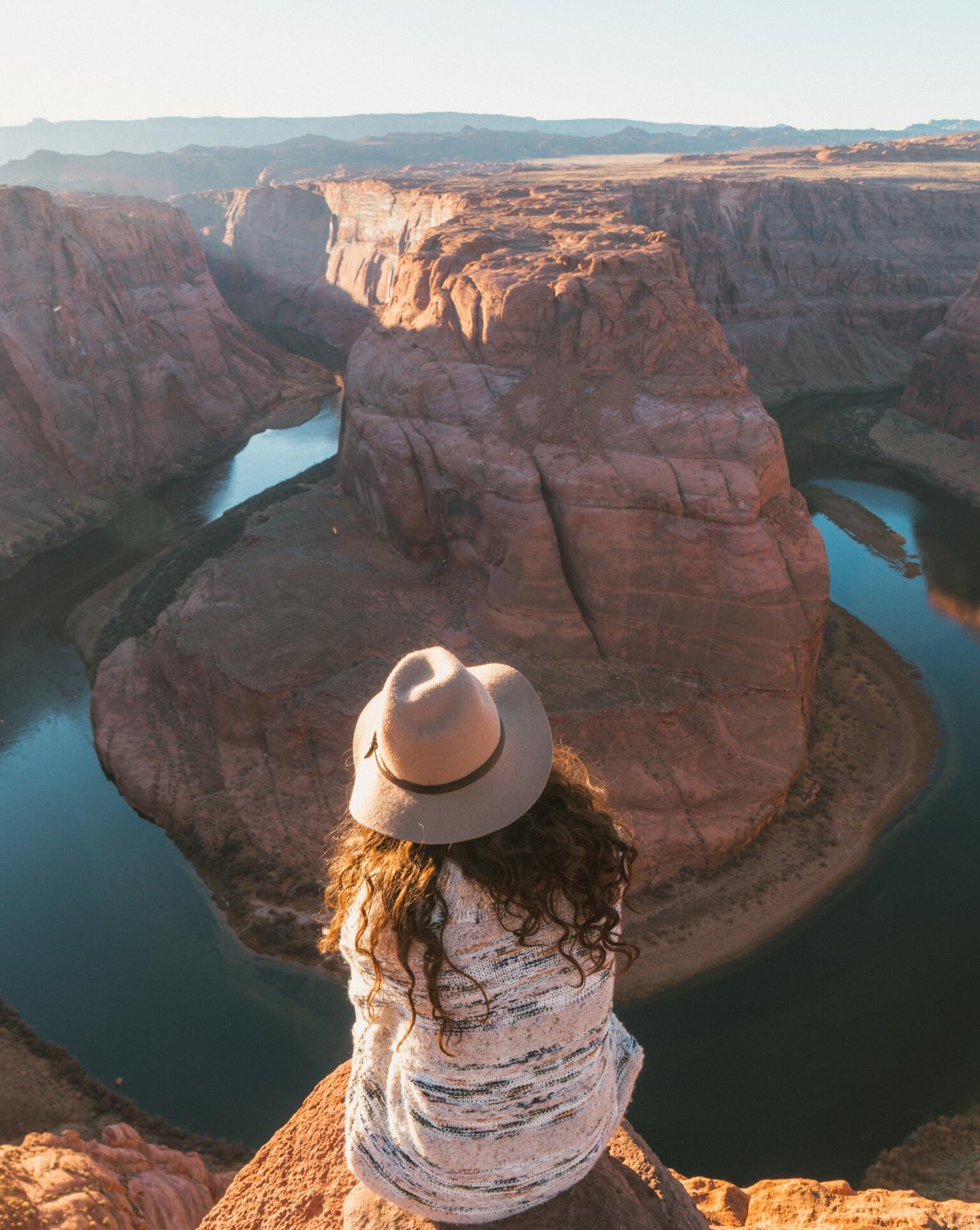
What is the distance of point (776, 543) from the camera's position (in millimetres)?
20203

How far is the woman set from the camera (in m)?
3.29

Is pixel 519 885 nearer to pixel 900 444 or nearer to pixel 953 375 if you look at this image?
pixel 900 444

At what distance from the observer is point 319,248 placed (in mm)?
74250

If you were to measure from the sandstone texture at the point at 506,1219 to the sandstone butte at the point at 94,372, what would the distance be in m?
33.2

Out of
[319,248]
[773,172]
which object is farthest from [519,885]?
[773,172]

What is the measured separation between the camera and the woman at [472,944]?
3.29 meters

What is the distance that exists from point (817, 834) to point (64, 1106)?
50.9 ft

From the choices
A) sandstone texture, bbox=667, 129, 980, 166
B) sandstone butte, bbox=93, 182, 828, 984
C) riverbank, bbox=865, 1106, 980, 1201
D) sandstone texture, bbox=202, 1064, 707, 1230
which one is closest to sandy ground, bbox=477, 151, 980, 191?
sandstone texture, bbox=667, 129, 980, 166

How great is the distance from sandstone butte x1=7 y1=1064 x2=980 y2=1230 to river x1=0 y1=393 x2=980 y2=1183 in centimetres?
474

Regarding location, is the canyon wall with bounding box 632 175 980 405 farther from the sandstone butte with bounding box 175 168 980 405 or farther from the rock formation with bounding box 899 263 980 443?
the rock formation with bounding box 899 263 980 443

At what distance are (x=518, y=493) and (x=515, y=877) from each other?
Result: 59.8 feet

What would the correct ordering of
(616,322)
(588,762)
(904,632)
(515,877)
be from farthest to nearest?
(904,632) < (616,322) < (588,762) < (515,877)

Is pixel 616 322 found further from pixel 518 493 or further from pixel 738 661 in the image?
pixel 738 661

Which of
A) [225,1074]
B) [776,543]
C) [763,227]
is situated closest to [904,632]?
[776,543]
